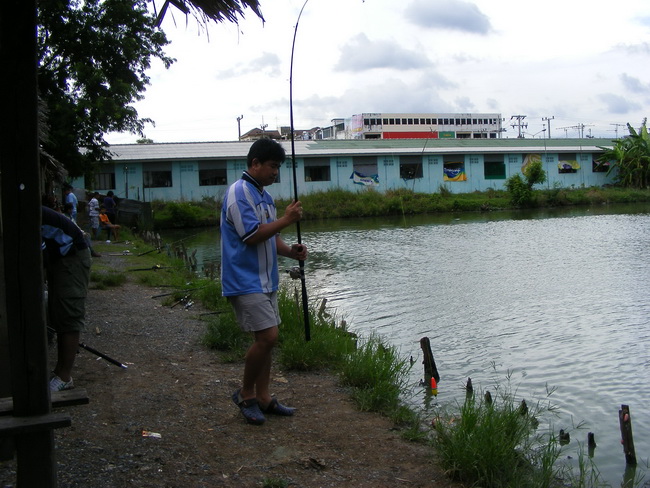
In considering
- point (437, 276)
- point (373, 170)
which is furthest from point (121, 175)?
point (437, 276)

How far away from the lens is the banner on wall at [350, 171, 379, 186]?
4047cm

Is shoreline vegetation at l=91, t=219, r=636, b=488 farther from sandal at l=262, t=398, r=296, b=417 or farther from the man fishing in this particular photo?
the man fishing

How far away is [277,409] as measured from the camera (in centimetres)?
454

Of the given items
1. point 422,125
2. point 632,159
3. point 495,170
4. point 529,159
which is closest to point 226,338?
point 495,170

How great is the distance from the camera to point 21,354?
2.69 meters

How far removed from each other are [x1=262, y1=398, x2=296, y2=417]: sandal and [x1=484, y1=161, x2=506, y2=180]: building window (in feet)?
133

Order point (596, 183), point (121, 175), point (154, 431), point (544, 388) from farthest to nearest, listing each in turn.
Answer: point (596, 183)
point (121, 175)
point (544, 388)
point (154, 431)

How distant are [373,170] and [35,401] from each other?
3878cm

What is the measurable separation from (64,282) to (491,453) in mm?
2983

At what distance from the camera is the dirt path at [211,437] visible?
3615 mm

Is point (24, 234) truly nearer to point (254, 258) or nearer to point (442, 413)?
point (254, 258)

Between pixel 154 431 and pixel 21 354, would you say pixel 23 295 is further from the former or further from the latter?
pixel 154 431

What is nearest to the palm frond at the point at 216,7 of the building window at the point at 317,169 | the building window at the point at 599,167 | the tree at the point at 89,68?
the tree at the point at 89,68

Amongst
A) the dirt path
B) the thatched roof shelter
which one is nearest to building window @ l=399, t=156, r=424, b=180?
the dirt path
